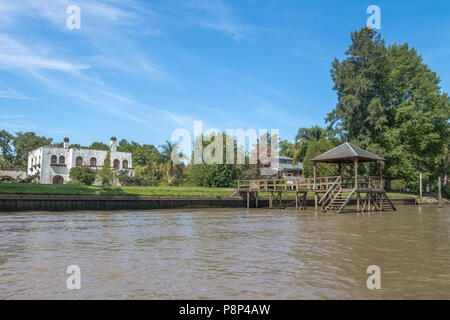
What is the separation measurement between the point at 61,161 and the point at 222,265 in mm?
46979

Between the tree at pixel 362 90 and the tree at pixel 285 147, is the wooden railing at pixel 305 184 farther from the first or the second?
the tree at pixel 285 147

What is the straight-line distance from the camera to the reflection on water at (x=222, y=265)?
5.32 metres

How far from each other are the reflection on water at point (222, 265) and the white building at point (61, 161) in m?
37.5

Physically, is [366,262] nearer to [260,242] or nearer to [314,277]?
[314,277]

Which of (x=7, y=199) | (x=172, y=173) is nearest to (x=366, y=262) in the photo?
(x=7, y=199)

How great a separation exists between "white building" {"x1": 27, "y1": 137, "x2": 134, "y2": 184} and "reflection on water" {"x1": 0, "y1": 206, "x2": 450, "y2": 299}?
37.5 m

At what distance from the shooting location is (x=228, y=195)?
32.7m

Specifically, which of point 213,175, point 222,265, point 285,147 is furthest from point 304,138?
point 222,265

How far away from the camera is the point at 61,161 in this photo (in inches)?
1913

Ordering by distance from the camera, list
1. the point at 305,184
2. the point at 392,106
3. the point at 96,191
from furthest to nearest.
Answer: the point at 392,106 → the point at 305,184 → the point at 96,191

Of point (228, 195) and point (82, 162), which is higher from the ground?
point (82, 162)

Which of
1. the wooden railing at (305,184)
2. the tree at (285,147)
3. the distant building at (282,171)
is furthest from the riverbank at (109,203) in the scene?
the tree at (285,147)

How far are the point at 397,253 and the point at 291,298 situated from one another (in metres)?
4.50

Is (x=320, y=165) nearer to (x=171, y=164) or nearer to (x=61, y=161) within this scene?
(x=171, y=164)
